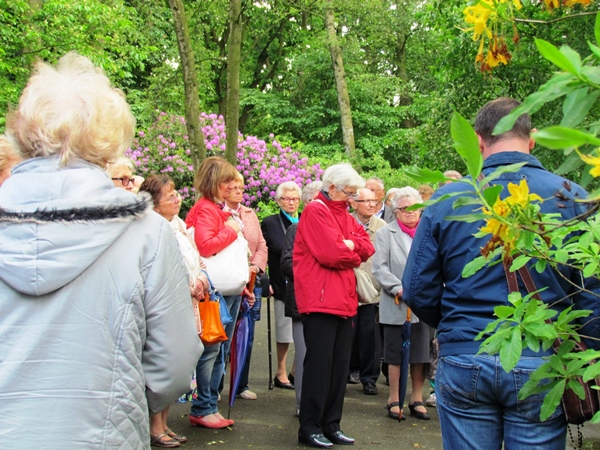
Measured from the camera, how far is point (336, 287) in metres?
5.86

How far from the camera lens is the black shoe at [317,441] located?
5984 millimetres

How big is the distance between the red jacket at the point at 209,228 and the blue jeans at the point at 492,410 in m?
3.36

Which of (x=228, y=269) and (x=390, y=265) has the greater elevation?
(x=390, y=265)

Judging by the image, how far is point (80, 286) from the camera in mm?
2369

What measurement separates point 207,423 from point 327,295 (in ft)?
5.60

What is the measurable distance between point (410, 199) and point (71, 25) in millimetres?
9290

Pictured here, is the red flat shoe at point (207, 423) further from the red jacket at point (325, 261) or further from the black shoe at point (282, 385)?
the black shoe at point (282, 385)

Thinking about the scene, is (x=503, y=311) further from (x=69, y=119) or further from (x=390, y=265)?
(x=390, y=265)

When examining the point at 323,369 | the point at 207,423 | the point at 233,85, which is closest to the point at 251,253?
the point at 207,423

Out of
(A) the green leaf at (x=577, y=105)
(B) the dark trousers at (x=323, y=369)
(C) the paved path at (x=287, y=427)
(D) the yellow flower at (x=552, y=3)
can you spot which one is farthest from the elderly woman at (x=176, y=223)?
(A) the green leaf at (x=577, y=105)

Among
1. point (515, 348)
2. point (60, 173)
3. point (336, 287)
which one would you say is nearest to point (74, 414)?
point (60, 173)

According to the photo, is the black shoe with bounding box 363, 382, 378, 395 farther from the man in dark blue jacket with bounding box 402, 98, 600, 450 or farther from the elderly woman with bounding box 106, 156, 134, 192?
the man in dark blue jacket with bounding box 402, 98, 600, 450

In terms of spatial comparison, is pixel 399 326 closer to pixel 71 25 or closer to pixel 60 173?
pixel 60 173

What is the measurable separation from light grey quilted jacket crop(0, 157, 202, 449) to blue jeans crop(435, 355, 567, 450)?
1.24m
